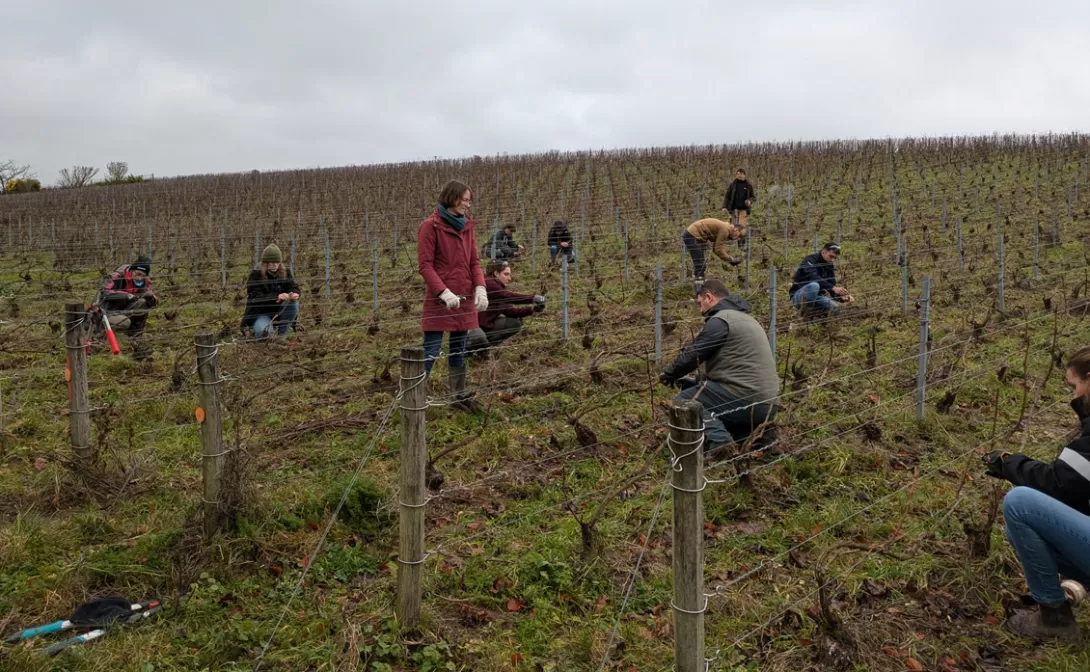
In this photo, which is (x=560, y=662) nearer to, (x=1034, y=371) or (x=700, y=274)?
(x=1034, y=371)

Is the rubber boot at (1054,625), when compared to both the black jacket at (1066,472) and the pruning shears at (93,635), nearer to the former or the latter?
the black jacket at (1066,472)

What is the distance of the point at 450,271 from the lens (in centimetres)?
547

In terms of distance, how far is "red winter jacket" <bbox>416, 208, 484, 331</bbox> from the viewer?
530 cm

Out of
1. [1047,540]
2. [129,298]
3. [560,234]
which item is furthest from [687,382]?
[560,234]

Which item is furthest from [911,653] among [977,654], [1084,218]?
[1084,218]

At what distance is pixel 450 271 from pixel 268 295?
311 cm

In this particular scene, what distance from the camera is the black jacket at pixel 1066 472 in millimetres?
2729

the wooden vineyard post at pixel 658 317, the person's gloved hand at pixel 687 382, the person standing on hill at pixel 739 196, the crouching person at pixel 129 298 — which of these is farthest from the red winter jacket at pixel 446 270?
the person standing on hill at pixel 739 196

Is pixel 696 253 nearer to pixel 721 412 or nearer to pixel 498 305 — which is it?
pixel 498 305

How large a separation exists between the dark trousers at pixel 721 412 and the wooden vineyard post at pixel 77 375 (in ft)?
10.7

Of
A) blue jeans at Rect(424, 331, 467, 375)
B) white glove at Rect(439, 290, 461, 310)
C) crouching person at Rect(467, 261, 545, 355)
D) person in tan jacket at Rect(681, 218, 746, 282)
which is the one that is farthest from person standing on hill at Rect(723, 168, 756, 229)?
white glove at Rect(439, 290, 461, 310)

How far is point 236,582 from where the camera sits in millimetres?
3432

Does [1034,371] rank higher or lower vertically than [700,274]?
lower

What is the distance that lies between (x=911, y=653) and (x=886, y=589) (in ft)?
1.51
